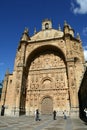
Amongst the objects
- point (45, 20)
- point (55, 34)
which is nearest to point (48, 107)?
point (55, 34)

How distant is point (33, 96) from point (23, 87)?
2355 mm

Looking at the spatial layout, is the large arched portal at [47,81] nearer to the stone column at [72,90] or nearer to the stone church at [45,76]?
the stone church at [45,76]

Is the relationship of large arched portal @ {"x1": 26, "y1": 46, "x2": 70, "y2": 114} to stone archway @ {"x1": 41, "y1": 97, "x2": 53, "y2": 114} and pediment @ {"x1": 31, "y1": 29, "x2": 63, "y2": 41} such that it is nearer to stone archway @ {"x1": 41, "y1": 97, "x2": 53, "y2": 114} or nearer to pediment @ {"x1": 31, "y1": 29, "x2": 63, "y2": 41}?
stone archway @ {"x1": 41, "y1": 97, "x2": 53, "y2": 114}

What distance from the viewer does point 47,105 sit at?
74.5 feet

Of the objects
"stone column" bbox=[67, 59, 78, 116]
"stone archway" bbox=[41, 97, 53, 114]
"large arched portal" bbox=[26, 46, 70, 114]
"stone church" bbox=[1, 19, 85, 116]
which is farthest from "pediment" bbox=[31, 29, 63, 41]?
"stone archway" bbox=[41, 97, 53, 114]

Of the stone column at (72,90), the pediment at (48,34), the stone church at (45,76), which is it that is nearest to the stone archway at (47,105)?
the stone church at (45,76)

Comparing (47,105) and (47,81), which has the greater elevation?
(47,81)

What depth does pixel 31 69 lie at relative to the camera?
25.8 meters

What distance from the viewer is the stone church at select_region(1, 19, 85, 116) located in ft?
70.7

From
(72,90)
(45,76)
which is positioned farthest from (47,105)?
(72,90)

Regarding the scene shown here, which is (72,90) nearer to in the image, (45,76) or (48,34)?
(45,76)

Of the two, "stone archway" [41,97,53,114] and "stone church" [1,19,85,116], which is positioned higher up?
"stone church" [1,19,85,116]

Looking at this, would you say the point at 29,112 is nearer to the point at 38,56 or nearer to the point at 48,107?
the point at 48,107

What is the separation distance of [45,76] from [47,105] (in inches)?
195
